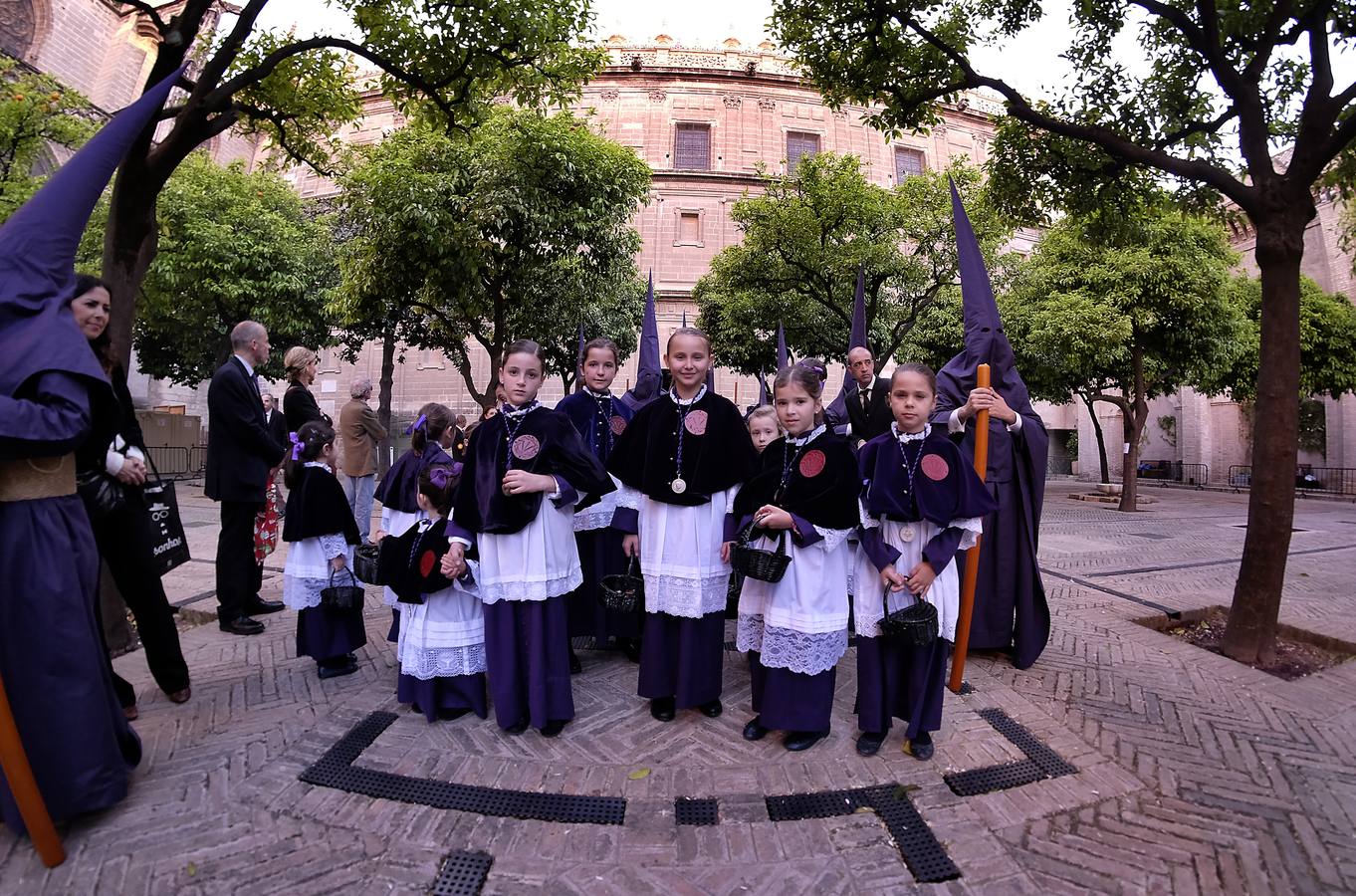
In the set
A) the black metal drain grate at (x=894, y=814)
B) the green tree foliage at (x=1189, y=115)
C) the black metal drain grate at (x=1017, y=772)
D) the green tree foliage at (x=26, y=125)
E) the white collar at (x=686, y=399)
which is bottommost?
the black metal drain grate at (x=894, y=814)

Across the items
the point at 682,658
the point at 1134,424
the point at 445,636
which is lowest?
the point at 682,658

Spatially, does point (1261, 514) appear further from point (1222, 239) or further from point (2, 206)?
point (2, 206)

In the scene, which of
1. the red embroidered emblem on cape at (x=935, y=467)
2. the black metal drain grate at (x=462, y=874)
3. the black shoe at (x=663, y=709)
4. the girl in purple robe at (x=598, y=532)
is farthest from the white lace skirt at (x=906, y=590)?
the black metal drain grate at (x=462, y=874)

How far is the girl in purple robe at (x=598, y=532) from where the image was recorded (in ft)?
14.9

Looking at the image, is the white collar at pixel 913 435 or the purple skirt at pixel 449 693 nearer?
the white collar at pixel 913 435

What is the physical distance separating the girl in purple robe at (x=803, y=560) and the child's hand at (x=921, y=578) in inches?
14.5

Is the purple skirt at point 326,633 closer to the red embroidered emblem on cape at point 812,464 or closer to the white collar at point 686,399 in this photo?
the white collar at point 686,399

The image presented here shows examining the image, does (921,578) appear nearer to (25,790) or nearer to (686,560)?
(686,560)

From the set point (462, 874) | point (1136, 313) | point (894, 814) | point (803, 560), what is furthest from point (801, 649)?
point (1136, 313)

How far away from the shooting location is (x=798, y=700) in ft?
10.9

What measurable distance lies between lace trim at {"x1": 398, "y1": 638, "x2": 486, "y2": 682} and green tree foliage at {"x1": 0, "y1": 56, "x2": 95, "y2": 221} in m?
16.5

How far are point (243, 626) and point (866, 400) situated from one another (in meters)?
5.90

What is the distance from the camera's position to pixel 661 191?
2598cm

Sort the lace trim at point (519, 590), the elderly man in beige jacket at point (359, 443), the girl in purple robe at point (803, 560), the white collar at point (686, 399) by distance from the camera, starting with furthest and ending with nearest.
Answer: the elderly man in beige jacket at point (359, 443), the white collar at point (686, 399), the lace trim at point (519, 590), the girl in purple robe at point (803, 560)
